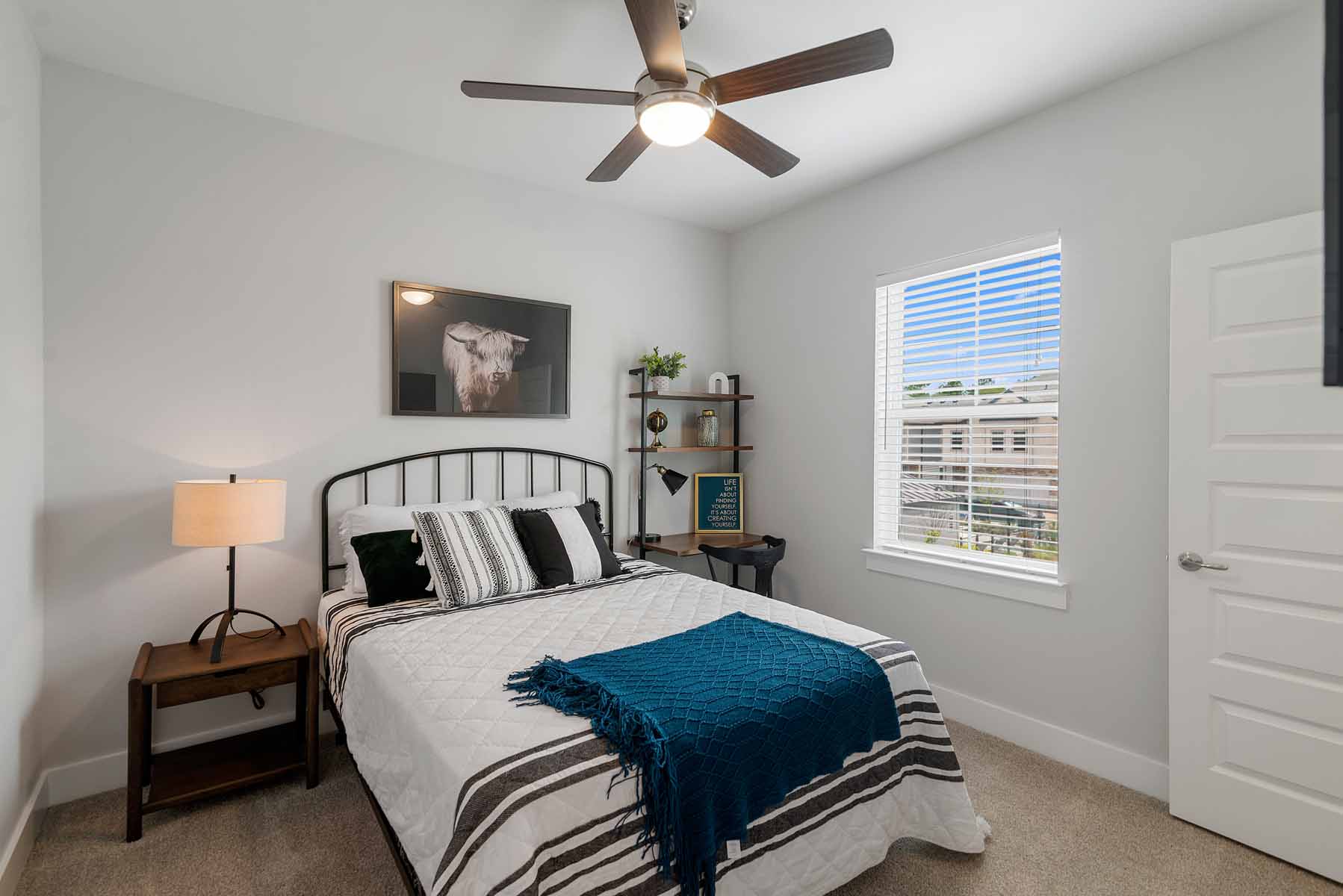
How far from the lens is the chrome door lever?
2.15m

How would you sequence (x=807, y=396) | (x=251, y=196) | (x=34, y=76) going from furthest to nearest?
1. (x=807, y=396)
2. (x=251, y=196)
3. (x=34, y=76)

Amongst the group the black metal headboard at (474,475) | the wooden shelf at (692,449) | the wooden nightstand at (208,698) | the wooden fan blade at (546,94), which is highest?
the wooden fan blade at (546,94)

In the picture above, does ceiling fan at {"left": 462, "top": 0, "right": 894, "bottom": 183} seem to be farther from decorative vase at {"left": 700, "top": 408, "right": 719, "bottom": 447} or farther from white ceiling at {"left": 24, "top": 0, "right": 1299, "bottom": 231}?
decorative vase at {"left": 700, "top": 408, "right": 719, "bottom": 447}

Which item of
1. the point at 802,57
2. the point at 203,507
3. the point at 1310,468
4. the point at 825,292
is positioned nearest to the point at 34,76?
the point at 203,507

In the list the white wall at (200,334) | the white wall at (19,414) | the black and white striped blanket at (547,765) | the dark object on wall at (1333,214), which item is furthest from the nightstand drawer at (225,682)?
the dark object on wall at (1333,214)

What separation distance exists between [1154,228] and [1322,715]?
5.46 ft

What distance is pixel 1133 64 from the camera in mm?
2357

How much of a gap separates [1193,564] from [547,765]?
220 centimetres

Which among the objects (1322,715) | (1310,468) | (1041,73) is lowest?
(1322,715)

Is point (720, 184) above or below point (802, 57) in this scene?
above

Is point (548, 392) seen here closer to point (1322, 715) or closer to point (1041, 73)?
point (1041, 73)

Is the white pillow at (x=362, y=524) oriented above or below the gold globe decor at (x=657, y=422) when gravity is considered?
below

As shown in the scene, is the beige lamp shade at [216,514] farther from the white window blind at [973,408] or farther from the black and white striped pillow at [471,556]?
the white window blind at [973,408]

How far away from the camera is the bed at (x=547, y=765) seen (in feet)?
4.27
